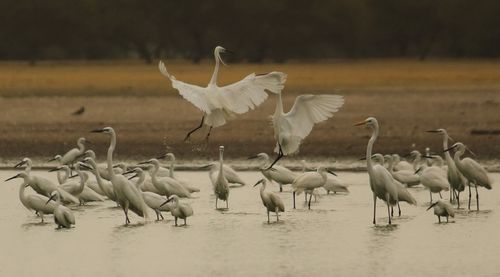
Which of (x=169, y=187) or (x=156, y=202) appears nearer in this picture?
(x=156, y=202)

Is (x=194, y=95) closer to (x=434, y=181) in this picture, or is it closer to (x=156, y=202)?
(x=156, y=202)

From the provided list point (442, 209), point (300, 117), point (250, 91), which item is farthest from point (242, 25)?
point (250, 91)

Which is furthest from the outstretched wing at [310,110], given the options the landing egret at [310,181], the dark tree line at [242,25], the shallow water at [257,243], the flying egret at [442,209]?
the dark tree line at [242,25]

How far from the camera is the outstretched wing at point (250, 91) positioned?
1545cm

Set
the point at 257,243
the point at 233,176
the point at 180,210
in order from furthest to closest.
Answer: the point at 233,176 < the point at 180,210 < the point at 257,243

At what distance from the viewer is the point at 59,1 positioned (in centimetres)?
7275

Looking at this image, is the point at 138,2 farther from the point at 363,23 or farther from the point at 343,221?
the point at 343,221

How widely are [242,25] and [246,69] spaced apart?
13005 mm

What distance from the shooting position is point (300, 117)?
53.9 ft

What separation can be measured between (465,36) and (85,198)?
184ft

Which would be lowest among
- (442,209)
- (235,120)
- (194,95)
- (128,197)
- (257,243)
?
(257,243)

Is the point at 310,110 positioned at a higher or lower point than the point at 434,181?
higher

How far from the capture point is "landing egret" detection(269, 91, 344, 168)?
16.2 m

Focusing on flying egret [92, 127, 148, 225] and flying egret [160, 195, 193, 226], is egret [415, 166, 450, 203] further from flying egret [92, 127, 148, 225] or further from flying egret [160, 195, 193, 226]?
flying egret [92, 127, 148, 225]
